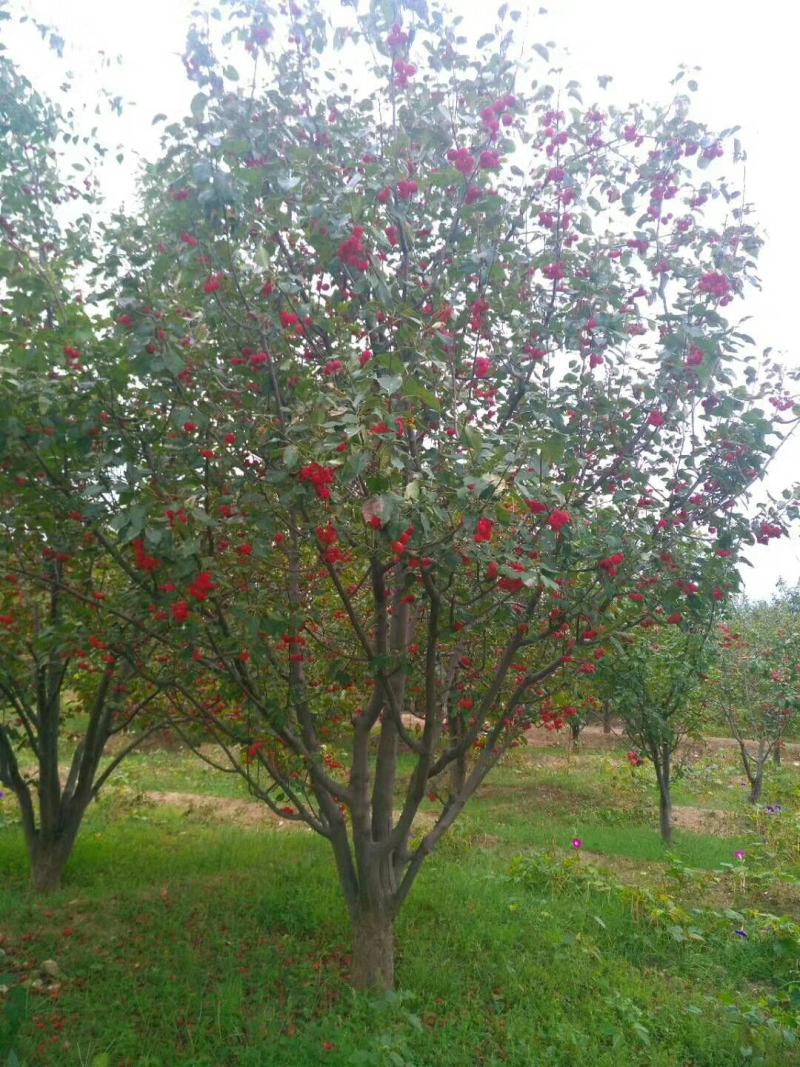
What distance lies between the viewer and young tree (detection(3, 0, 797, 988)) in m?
3.24

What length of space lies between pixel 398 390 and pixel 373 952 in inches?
128

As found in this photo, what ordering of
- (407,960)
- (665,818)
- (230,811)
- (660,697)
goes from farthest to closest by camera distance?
1. (660,697)
2. (230,811)
3. (665,818)
4. (407,960)

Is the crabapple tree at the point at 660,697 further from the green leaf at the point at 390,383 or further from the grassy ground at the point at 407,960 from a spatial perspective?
the green leaf at the point at 390,383

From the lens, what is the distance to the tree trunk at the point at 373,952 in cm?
419

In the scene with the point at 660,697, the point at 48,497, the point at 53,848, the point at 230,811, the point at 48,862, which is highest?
the point at 48,497

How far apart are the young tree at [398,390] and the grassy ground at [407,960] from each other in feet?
2.00

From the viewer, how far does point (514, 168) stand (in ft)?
14.0

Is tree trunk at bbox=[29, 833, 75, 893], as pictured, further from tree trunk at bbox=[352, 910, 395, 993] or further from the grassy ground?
tree trunk at bbox=[352, 910, 395, 993]

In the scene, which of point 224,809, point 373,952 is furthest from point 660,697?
point 373,952

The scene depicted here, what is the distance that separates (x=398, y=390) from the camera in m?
3.01

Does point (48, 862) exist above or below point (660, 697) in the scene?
below

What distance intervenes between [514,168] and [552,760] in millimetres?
14580

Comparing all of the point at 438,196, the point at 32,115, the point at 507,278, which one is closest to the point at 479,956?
the point at 507,278

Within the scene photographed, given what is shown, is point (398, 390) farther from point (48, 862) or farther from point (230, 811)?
point (230, 811)
